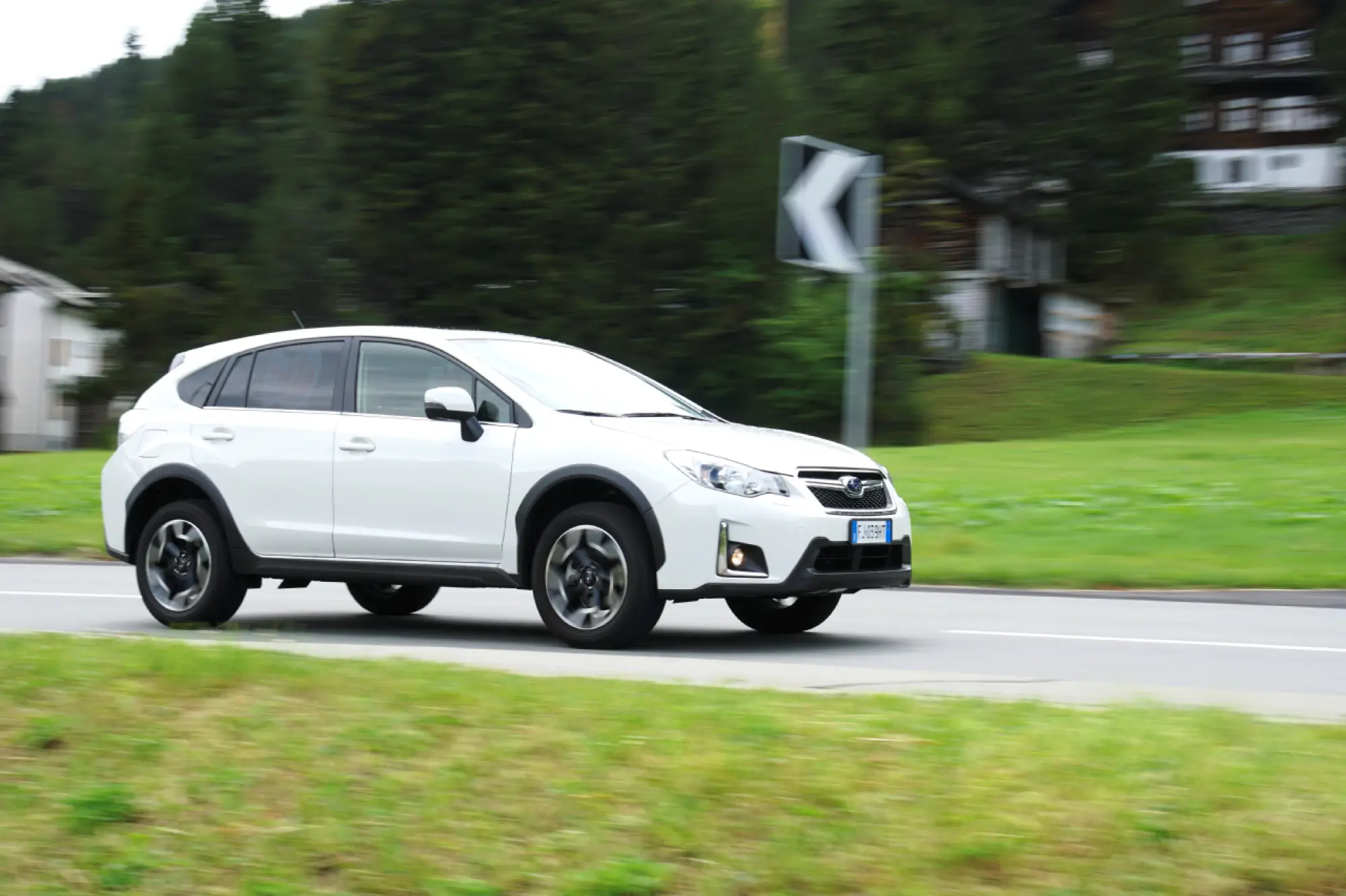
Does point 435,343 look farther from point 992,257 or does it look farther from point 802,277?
point 992,257

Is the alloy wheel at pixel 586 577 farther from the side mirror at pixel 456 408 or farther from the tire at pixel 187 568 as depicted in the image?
the tire at pixel 187 568

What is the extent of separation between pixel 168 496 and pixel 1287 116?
248ft

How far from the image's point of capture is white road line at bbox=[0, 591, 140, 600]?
13.1 meters

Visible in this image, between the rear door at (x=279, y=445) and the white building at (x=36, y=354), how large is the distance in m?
59.6

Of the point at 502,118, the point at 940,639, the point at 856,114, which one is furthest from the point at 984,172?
the point at 940,639

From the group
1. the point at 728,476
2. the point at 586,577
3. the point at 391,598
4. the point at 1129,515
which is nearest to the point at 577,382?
→ the point at 586,577

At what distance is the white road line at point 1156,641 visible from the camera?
33.5 ft

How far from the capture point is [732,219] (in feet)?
145

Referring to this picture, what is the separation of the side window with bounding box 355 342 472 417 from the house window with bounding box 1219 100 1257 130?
75407 mm

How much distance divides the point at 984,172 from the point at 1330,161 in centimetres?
2343

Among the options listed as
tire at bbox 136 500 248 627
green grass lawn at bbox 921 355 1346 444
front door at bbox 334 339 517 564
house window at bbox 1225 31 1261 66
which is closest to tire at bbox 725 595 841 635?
front door at bbox 334 339 517 564

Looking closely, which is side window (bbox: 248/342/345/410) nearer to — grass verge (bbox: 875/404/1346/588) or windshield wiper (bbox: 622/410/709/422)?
windshield wiper (bbox: 622/410/709/422)

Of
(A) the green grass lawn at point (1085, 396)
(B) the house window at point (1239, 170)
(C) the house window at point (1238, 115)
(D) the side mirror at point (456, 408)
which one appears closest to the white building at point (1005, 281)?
(A) the green grass lawn at point (1085, 396)

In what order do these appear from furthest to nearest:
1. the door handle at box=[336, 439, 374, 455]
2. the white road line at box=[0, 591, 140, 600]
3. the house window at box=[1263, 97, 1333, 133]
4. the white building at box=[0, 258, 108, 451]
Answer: the house window at box=[1263, 97, 1333, 133], the white building at box=[0, 258, 108, 451], the white road line at box=[0, 591, 140, 600], the door handle at box=[336, 439, 374, 455]
